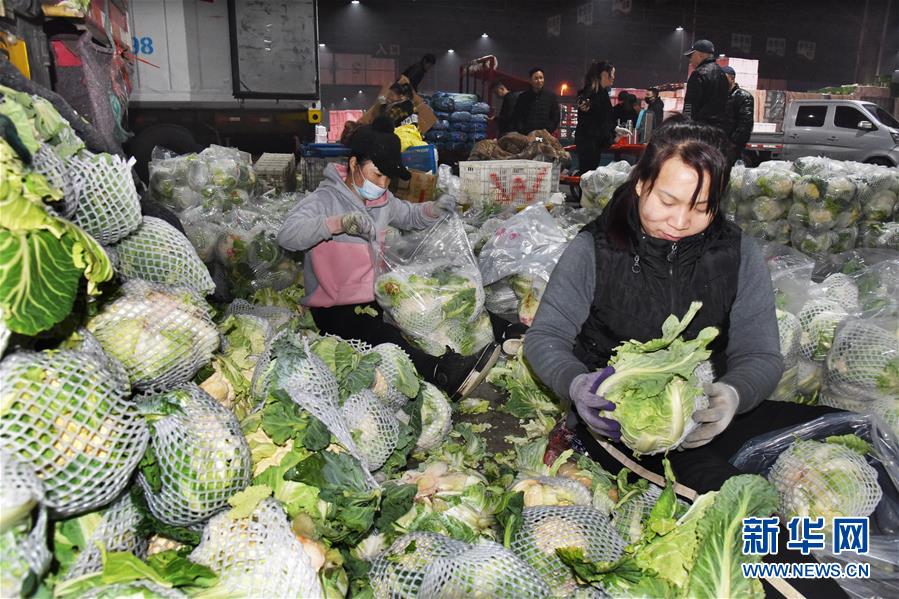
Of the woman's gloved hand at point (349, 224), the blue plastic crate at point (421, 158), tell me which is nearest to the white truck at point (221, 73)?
the blue plastic crate at point (421, 158)

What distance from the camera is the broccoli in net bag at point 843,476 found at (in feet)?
6.16

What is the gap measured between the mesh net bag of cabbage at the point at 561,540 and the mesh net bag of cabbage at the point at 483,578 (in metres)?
0.11

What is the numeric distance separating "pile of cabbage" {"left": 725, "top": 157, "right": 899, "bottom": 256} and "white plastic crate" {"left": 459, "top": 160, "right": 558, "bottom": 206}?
207 centimetres

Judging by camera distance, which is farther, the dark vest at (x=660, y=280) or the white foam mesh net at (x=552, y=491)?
the dark vest at (x=660, y=280)

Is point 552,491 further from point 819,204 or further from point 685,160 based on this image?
point 819,204

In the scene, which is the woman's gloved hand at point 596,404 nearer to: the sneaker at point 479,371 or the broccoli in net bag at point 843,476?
the broccoli in net bag at point 843,476

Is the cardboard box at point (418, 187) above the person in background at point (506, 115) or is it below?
below

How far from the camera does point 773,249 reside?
4637mm

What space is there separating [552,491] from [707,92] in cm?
678

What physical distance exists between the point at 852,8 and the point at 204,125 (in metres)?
34.8

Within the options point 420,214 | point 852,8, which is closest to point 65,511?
point 420,214

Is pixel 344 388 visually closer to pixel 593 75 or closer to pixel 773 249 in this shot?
pixel 773 249

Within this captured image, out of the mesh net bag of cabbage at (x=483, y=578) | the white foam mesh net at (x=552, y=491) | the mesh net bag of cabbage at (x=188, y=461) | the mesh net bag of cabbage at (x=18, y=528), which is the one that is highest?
the mesh net bag of cabbage at (x=18, y=528)

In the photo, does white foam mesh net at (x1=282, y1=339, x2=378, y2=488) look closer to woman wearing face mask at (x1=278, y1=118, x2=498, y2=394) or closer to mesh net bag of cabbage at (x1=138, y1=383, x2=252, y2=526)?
mesh net bag of cabbage at (x1=138, y1=383, x2=252, y2=526)
